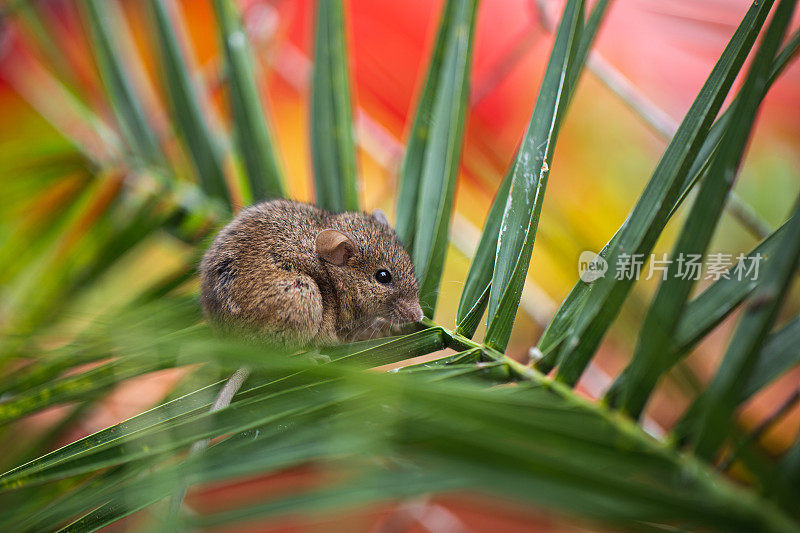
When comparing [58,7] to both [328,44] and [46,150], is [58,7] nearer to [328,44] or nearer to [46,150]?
[46,150]

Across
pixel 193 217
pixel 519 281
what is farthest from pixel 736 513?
pixel 193 217

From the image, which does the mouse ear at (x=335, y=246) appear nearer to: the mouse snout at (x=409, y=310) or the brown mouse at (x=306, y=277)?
the brown mouse at (x=306, y=277)

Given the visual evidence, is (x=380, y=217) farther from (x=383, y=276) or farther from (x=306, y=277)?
(x=306, y=277)

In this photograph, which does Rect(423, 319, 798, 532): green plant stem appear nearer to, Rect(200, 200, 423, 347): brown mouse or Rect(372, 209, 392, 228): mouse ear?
Rect(200, 200, 423, 347): brown mouse

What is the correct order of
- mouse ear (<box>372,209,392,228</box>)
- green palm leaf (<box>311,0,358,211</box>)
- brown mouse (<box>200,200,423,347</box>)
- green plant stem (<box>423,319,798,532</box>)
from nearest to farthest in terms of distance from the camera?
green plant stem (<box>423,319,798,532</box>) → brown mouse (<box>200,200,423,347</box>) → green palm leaf (<box>311,0,358,211</box>) → mouse ear (<box>372,209,392,228</box>)

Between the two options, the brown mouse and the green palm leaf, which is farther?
the green palm leaf

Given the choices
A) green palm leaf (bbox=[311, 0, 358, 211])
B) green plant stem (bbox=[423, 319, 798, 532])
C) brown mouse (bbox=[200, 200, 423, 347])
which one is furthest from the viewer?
green palm leaf (bbox=[311, 0, 358, 211])

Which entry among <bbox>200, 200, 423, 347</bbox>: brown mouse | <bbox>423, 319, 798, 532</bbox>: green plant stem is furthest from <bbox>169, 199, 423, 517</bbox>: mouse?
<bbox>423, 319, 798, 532</bbox>: green plant stem

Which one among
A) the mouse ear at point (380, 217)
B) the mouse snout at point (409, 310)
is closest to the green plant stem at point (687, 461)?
the mouse snout at point (409, 310)
